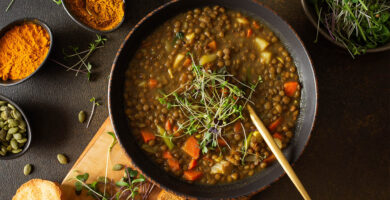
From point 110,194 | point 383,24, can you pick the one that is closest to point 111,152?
point 110,194

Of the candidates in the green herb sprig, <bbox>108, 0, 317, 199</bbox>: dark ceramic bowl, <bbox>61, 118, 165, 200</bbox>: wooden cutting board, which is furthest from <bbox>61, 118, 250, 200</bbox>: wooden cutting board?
the green herb sprig

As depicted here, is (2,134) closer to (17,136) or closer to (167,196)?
(17,136)

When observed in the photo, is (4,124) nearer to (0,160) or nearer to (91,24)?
(0,160)

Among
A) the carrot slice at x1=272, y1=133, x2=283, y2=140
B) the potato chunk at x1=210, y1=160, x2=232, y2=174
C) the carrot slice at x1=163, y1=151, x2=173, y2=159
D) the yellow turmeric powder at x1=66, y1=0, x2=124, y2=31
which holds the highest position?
the yellow turmeric powder at x1=66, y1=0, x2=124, y2=31

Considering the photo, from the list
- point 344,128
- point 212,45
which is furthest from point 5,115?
point 344,128

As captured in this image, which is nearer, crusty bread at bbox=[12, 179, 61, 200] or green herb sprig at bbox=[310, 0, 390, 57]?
green herb sprig at bbox=[310, 0, 390, 57]

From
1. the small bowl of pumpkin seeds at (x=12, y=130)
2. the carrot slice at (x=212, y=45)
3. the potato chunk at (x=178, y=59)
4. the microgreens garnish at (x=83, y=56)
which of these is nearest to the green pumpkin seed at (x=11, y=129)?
the small bowl of pumpkin seeds at (x=12, y=130)

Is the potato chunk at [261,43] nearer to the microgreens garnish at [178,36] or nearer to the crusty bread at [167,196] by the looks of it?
the microgreens garnish at [178,36]

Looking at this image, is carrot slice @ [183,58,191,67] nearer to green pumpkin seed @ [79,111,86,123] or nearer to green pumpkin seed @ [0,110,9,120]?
green pumpkin seed @ [79,111,86,123]
